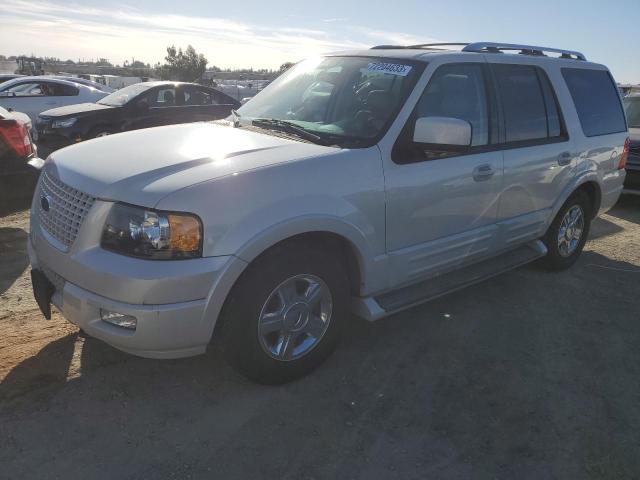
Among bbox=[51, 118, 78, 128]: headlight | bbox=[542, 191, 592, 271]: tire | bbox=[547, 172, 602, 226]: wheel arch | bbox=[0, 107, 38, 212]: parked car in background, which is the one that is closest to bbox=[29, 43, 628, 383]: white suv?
bbox=[547, 172, 602, 226]: wheel arch

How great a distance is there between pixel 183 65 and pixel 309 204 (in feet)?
162

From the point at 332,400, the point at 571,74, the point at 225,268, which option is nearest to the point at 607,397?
the point at 332,400

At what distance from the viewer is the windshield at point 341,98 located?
3467mm

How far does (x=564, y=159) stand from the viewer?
4750mm

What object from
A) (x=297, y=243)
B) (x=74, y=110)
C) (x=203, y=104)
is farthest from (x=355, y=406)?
(x=203, y=104)

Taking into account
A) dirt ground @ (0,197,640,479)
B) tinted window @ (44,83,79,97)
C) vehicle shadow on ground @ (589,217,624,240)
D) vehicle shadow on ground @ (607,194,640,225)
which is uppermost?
tinted window @ (44,83,79,97)

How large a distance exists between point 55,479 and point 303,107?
271 cm

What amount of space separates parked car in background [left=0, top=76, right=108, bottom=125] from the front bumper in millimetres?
11024

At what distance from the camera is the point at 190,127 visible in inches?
152

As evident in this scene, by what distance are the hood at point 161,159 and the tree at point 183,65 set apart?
47.4m

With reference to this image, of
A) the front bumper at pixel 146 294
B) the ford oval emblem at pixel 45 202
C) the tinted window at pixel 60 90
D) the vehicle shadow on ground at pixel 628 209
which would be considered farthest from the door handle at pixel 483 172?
the tinted window at pixel 60 90

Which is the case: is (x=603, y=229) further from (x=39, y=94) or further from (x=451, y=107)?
(x=39, y=94)

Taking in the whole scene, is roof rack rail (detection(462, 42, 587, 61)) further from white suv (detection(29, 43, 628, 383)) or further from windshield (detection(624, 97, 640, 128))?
windshield (detection(624, 97, 640, 128))

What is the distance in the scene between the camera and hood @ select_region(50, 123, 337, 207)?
2680 mm
